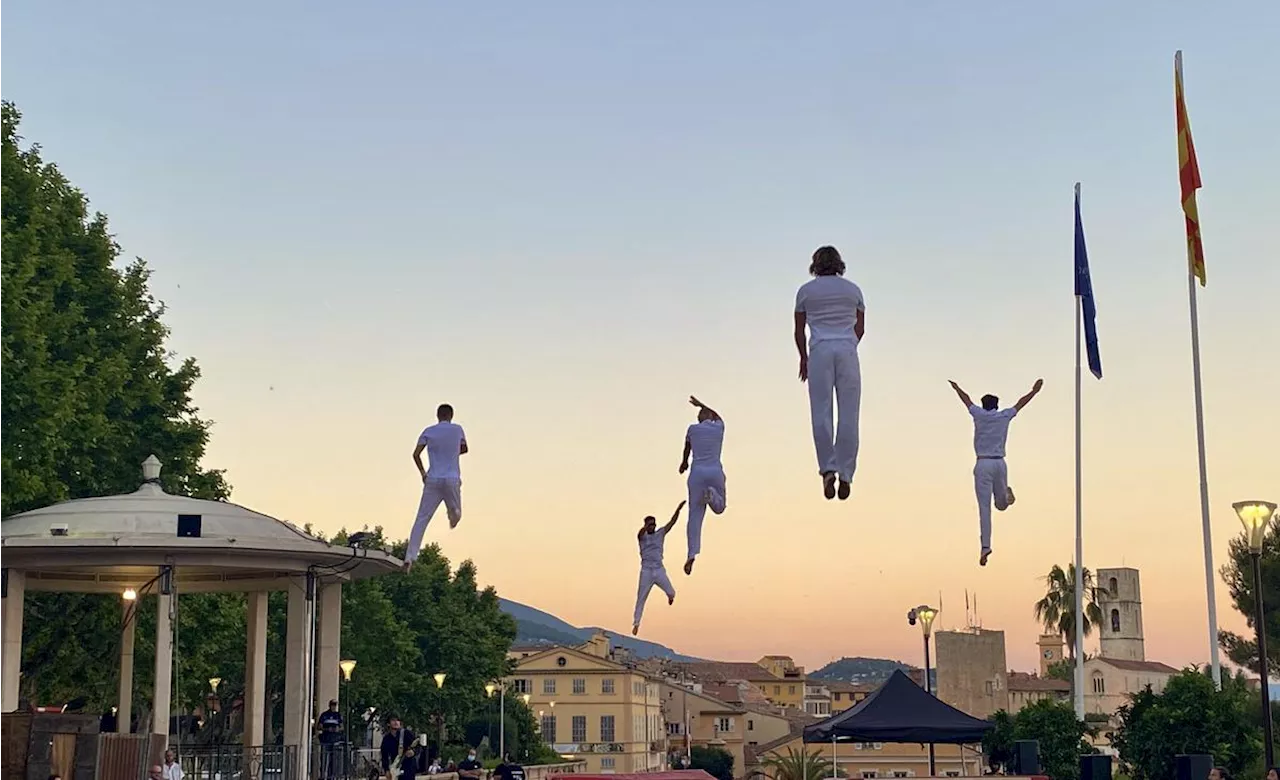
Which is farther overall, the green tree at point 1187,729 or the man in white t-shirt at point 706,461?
the green tree at point 1187,729

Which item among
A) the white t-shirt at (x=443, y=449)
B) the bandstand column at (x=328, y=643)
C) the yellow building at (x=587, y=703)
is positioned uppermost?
the white t-shirt at (x=443, y=449)

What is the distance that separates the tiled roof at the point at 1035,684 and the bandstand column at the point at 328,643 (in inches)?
5877

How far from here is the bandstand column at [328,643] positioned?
77.0 feet

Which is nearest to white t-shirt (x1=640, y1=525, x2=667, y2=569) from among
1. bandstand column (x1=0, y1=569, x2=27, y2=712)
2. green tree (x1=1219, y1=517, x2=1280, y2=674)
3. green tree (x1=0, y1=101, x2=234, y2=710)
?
bandstand column (x1=0, y1=569, x2=27, y2=712)

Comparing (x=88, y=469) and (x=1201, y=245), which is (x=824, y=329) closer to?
(x=1201, y=245)

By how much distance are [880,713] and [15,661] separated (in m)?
13.1

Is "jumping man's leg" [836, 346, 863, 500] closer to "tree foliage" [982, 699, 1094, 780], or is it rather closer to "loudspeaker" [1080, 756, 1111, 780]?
"loudspeaker" [1080, 756, 1111, 780]

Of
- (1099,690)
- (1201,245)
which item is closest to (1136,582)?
(1099,690)

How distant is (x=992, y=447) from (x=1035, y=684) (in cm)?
16527

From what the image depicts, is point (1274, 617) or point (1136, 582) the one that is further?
point (1136, 582)

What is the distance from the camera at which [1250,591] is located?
44.4 metres

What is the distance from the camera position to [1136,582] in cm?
19512

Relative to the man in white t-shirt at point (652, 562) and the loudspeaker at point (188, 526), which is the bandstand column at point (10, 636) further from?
the man in white t-shirt at point (652, 562)

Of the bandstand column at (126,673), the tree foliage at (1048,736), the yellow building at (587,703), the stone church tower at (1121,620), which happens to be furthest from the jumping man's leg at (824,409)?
the stone church tower at (1121,620)
